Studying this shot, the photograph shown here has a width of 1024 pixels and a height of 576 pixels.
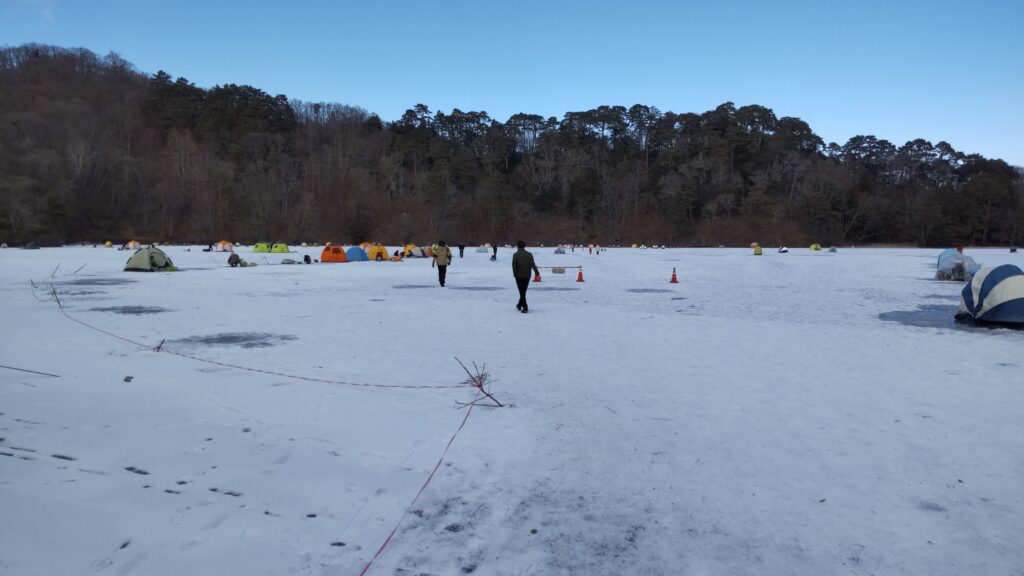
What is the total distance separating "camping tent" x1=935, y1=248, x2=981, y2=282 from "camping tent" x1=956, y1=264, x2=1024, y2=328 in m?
12.8

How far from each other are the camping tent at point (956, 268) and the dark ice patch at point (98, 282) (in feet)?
106

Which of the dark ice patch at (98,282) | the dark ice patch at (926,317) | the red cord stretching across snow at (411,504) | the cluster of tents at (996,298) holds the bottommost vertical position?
the red cord stretching across snow at (411,504)

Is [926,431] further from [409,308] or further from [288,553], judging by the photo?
[409,308]

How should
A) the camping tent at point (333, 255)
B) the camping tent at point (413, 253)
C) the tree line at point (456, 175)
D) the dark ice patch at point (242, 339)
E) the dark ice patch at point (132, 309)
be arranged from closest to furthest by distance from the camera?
1. the dark ice patch at point (242, 339)
2. the dark ice patch at point (132, 309)
3. the camping tent at point (333, 255)
4. the camping tent at point (413, 253)
5. the tree line at point (456, 175)

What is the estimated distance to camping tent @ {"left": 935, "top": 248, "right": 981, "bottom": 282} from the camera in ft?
71.7

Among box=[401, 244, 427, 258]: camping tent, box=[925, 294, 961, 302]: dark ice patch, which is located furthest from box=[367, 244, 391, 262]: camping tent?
box=[925, 294, 961, 302]: dark ice patch

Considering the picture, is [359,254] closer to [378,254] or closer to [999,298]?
[378,254]

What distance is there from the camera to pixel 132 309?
1309 cm

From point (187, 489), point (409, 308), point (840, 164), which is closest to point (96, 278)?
point (409, 308)

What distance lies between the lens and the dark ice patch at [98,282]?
1936 centimetres

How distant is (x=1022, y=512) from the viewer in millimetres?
3695

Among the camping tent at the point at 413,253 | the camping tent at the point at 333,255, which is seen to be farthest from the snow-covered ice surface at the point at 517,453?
the camping tent at the point at 413,253

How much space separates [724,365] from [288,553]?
6.57 meters

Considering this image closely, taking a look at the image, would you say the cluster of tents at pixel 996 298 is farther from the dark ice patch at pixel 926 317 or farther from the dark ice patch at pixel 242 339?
the dark ice patch at pixel 242 339
